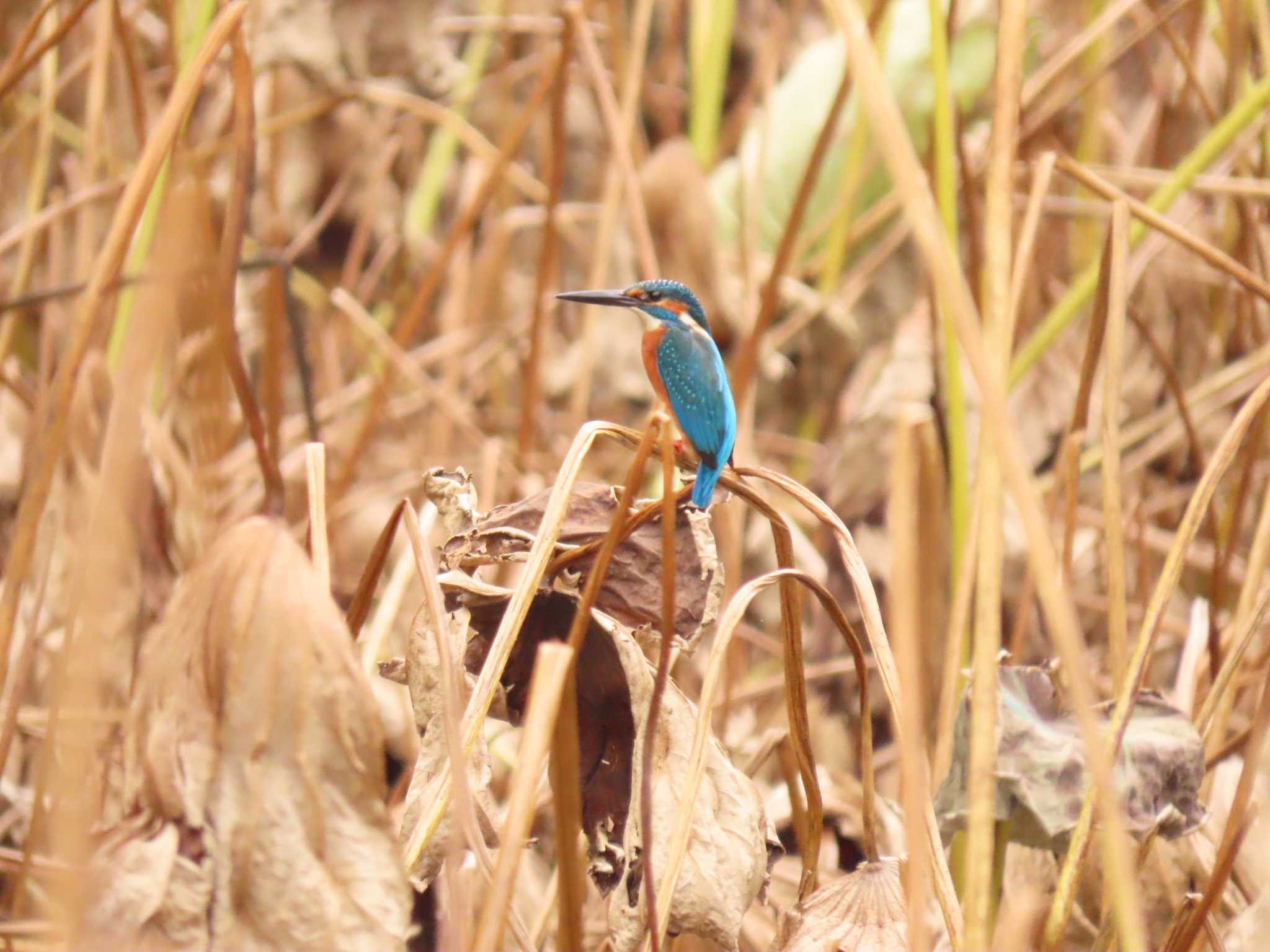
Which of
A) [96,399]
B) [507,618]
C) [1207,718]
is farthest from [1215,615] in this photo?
[96,399]

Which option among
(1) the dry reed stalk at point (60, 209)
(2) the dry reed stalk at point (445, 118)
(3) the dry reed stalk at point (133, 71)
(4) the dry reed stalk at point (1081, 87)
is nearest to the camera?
(3) the dry reed stalk at point (133, 71)

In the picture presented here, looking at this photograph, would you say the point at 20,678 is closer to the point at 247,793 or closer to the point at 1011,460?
the point at 247,793

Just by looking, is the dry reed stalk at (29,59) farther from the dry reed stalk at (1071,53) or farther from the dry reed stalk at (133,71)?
the dry reed stalk at (1071,53)

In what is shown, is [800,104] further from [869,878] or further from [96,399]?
[869,878]

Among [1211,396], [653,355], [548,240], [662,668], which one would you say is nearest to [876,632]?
[662,668]

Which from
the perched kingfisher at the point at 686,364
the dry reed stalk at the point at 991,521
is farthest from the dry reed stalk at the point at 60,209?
the dry reed stalk at the point at 991,521

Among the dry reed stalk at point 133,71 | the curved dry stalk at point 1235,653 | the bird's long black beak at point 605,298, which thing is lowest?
the curved dry stalk at point 1235,653

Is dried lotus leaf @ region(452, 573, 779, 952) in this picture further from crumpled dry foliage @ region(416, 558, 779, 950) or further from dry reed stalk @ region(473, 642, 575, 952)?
dry reed stalk @ region(473, 642, 575, 952)
